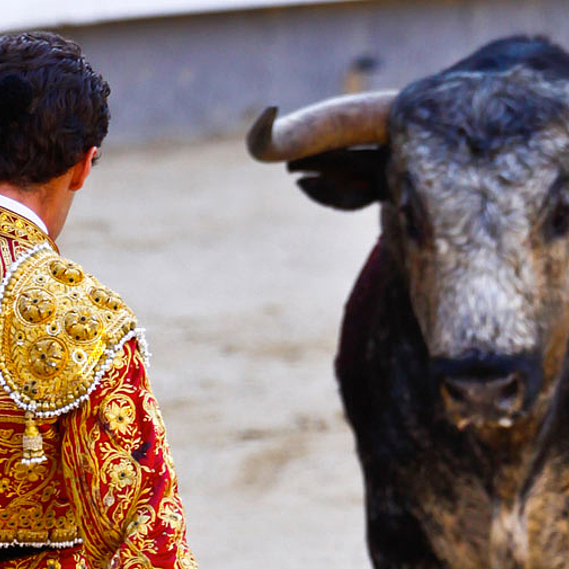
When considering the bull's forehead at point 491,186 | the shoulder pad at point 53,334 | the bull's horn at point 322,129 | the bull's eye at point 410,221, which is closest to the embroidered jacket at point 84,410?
the shoulder pad at point 53,334

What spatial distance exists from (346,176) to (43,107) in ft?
5.66

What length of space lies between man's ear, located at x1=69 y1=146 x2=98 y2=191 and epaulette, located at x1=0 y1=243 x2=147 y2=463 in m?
0.13

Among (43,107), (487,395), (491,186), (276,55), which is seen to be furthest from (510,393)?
(276,55)

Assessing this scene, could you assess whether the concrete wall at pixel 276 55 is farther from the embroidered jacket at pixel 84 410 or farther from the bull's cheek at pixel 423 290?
the embroidered jacket at pixel 84 410

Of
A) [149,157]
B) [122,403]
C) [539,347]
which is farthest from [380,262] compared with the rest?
[149,157]

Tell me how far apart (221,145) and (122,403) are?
918 centimetres

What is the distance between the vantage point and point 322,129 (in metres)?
3.29

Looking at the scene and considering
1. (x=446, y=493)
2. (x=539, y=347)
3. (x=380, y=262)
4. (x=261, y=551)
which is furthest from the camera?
(x=261, y=551)

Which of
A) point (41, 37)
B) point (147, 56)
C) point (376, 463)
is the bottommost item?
point (147, 56)

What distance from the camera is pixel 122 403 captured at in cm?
174

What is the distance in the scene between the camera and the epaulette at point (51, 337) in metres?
1.71

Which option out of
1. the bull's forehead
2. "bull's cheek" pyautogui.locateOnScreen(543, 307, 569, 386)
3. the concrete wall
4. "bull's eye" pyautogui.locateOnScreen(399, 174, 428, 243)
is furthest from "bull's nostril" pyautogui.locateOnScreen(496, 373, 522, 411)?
the concrete wall

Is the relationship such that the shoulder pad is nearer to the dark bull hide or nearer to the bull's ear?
the dark bull hide

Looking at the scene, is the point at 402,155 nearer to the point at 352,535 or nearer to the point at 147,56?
the point at 352,535
